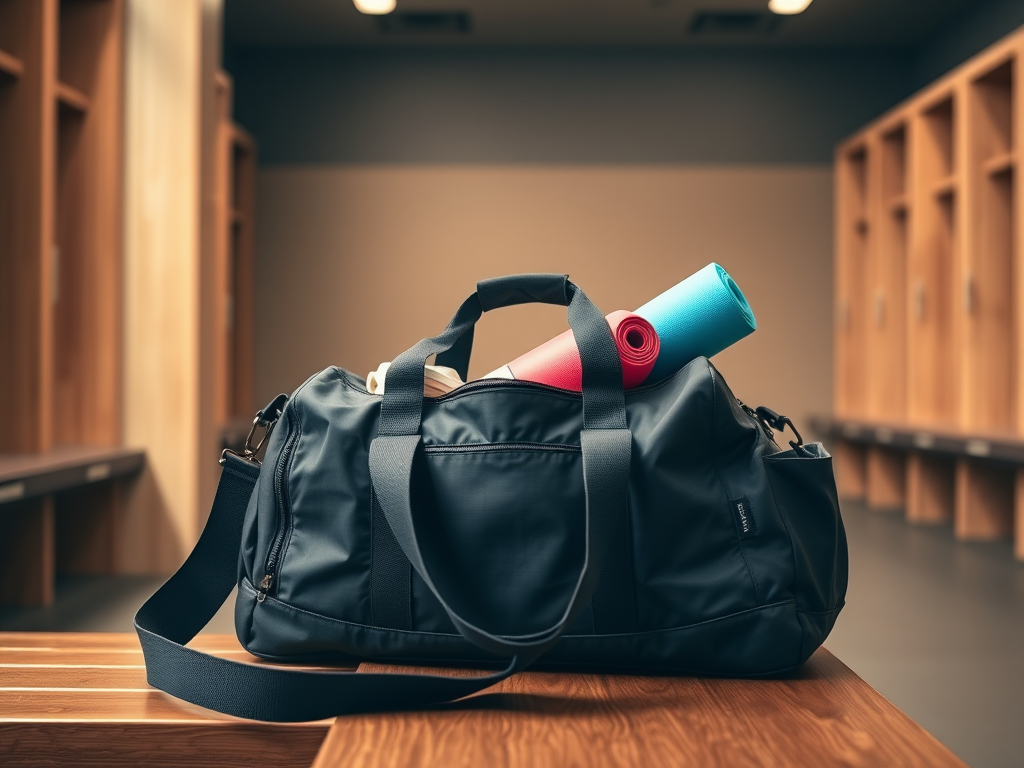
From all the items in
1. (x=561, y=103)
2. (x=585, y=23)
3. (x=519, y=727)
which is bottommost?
(x=519, y=727)

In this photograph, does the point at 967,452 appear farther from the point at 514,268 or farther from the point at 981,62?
the point at 514,268

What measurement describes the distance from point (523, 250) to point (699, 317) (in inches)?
186

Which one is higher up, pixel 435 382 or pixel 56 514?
pixel 435 382

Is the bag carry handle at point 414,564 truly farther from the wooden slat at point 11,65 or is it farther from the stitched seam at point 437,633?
the wooden slat at point 11,65

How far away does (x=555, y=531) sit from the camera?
2.52 feet

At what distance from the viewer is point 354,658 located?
0.84 metres

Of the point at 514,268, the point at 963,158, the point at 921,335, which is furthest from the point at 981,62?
the point at 514,268

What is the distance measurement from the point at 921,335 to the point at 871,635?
269 centimetres

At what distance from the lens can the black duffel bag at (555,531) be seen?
0.77 metres

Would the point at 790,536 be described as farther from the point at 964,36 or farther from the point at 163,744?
the point at 964,36

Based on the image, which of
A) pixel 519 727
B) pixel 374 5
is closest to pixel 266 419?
pixel 519 727

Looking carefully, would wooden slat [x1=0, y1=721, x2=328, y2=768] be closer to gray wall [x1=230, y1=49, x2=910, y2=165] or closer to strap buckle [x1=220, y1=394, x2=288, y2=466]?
strap buckle [x1=220, y1=394, x2=288, y2=466]

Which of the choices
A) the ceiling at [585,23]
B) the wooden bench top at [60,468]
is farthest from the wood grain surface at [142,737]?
the ceiling at [585,23]

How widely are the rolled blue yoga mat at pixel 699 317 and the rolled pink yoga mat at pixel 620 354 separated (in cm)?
2
